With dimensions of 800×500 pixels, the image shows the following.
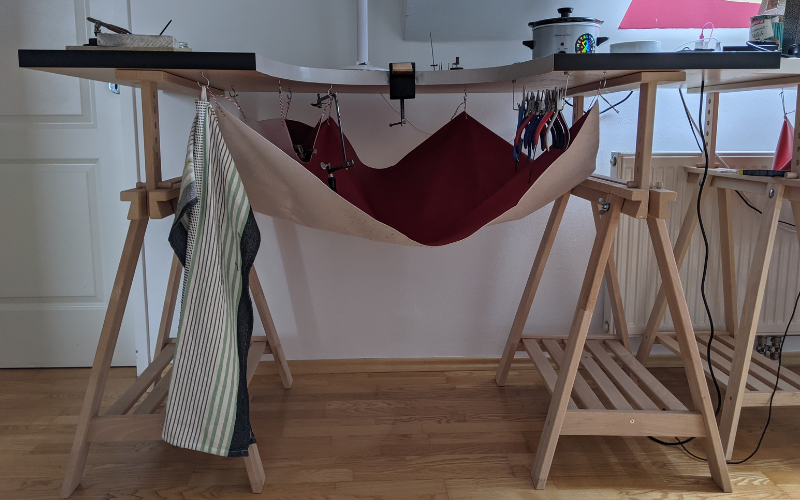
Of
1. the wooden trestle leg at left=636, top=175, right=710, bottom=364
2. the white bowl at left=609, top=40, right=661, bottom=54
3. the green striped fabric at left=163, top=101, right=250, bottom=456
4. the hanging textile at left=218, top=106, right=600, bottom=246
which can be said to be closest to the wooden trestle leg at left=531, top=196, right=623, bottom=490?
the hanging textile at left=218, top=106, right=600, bottom=246

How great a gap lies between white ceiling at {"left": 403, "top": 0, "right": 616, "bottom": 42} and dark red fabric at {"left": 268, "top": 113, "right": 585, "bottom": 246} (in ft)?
1.21

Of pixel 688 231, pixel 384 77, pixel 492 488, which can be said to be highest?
pixel 384 77

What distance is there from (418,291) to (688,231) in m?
0.82

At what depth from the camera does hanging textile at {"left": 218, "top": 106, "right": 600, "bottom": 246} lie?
121cm

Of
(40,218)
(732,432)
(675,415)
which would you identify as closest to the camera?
(675,415)

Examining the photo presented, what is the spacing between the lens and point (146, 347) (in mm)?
1946

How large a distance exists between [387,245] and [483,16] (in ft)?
2.41

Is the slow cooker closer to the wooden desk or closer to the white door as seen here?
the wooden desk

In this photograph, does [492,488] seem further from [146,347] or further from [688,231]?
[146,347]

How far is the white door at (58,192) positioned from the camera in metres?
1.82

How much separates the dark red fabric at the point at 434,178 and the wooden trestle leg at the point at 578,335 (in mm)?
199

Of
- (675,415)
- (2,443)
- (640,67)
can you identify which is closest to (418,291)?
(675,415)

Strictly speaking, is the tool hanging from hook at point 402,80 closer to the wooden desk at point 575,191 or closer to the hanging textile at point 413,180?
the wooden desk at point 575,191

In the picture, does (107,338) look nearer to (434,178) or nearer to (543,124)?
(434,178)
